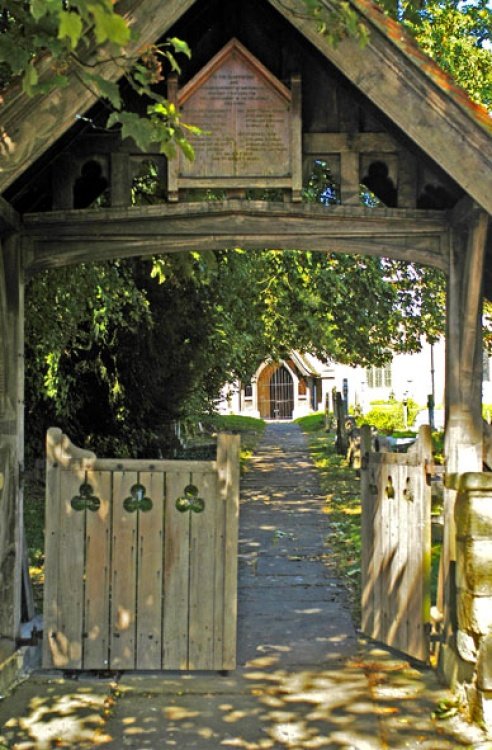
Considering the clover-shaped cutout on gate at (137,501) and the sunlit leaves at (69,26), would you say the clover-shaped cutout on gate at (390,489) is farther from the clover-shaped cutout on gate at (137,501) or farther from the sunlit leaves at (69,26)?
the sunlit leaves at (69,26)

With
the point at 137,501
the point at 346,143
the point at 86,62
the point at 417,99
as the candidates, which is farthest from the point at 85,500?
the point at 417,99

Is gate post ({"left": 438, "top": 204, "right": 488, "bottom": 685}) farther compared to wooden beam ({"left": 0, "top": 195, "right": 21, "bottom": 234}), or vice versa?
gate post ({"left": 438, "top": 204, "right": 488, "bottom": 685})

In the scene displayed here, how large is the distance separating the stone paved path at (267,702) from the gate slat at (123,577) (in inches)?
8.1

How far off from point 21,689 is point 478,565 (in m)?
2.90

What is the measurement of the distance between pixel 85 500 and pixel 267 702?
67.3 inches

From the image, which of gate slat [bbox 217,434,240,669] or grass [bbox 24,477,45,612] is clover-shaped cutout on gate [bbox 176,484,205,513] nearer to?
gate slat [bbox 217,434,240,669]

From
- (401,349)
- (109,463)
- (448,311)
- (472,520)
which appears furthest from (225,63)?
(401,349)

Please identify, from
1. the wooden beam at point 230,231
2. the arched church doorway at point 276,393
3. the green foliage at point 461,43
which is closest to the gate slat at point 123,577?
the wooden beam at point 230,231

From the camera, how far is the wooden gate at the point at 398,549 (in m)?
6.01

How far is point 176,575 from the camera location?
5.88m

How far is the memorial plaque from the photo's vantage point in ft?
19.3

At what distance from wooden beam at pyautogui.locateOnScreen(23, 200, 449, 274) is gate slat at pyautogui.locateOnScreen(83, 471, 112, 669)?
1.54 meters

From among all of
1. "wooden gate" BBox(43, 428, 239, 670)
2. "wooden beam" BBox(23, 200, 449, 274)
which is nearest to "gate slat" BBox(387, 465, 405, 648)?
"wooden gate" BBox(43, 428, 239, 670)

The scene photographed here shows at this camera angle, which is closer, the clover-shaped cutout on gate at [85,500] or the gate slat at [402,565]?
the clover-shaped cutout on gate at [85,500]
